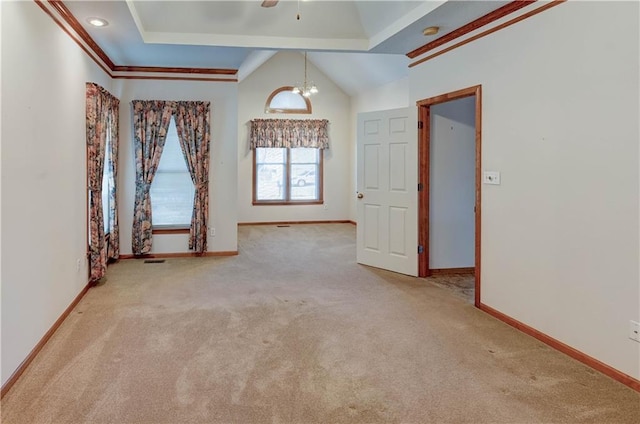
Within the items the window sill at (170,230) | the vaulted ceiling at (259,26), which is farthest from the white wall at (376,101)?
the window sill at (170,230)

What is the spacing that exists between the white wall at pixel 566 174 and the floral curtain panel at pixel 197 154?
11.7 feet

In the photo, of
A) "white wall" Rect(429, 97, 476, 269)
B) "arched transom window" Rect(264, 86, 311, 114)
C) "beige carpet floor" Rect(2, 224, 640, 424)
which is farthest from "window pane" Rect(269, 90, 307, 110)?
"beige carpet floor" Rect(2, 224, 640, 424)

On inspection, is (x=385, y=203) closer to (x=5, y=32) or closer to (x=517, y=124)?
(x=517, y=124)

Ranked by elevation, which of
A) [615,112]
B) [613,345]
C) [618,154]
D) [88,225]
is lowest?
[613,345]

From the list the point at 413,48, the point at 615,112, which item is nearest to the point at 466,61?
the point at 413,48

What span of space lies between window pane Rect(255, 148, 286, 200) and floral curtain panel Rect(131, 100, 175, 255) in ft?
12.9

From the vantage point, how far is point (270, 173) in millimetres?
9891

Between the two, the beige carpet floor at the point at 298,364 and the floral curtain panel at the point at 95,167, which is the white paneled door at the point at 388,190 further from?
the floral curtain panel at the point at 95,167

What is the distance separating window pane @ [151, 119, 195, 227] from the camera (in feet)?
20.1

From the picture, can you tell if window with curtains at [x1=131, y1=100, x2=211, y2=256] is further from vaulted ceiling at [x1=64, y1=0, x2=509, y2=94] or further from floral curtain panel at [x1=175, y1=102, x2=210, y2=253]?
vaulted ceiling at [x1=64, y1=0, x2=509, y2=94]

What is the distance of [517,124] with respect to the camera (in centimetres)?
346

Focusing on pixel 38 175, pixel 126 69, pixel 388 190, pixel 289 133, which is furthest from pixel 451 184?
pixel 289 133

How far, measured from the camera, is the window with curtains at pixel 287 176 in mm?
9812

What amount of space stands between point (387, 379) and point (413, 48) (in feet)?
11.5
